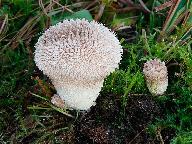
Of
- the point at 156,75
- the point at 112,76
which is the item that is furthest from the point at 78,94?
the point at 156,75

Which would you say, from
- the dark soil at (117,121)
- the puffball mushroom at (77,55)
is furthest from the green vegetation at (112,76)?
the puffball mushroom at (77,55)

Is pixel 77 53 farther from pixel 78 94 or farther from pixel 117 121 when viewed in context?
pixel 117 121

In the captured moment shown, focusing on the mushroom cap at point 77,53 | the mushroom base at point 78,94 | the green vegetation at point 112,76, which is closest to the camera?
the mushroom cap at point 77,53

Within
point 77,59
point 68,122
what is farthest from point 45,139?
point 77,59

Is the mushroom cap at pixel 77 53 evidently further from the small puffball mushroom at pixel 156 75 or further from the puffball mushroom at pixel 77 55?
the small puffball mushroom at pixel 156 75

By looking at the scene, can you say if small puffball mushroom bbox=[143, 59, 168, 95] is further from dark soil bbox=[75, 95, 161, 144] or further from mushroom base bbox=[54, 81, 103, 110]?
mushroom base bbox=[54, 81, 103, 110]

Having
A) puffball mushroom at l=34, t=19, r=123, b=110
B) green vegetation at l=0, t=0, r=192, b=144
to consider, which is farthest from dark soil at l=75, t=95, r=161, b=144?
puffball mushroom at l=34, t=19, r=123, b=110
